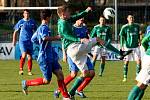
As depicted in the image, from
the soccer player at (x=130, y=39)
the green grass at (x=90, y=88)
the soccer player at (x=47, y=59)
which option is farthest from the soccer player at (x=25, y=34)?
the soccer player at (x=47, y=59)

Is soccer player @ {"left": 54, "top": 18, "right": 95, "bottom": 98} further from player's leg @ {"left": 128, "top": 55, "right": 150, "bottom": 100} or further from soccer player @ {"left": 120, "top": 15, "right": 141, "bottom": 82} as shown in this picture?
soccer player @ {"left": 120, "top": 15, "right": 141, "bottom": 82}

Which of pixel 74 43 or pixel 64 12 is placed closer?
pixel 64 12

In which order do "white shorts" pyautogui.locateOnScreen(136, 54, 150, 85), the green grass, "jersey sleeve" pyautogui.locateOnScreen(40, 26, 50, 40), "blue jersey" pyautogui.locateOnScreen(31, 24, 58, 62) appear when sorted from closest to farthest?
"white shorts" pyautogui.locateOnScreen(136, 54, 150, 85) < "jersey sleeve" pyautogui.locateOnScreen(40, 26, 50, 40) < "blue jersey" pyautogui.locateOnScreen(31, 24, 58, 62) < the green grass

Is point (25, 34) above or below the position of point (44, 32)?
below

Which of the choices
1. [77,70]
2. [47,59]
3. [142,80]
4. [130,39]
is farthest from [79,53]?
[130,39]

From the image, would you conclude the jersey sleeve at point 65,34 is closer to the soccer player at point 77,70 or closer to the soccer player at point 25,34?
the soccer player at point 77,70

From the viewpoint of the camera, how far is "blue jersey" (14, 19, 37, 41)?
1997 cm

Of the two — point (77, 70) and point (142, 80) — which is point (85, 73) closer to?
point (77, 70)

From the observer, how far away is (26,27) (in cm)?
2012

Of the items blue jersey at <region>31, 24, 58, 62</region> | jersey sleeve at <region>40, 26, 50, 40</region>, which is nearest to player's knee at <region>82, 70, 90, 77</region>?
blue jersey at <region>31, 24, 58, 62</region>

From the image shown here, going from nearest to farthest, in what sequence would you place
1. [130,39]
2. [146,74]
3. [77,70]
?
[146,74], [77,70], [130,39]

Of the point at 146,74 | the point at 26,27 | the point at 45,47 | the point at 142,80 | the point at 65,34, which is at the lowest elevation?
the point at 142,80

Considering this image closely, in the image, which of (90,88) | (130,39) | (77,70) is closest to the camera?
(77,70)

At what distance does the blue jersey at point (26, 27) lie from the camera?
20.0 metres
